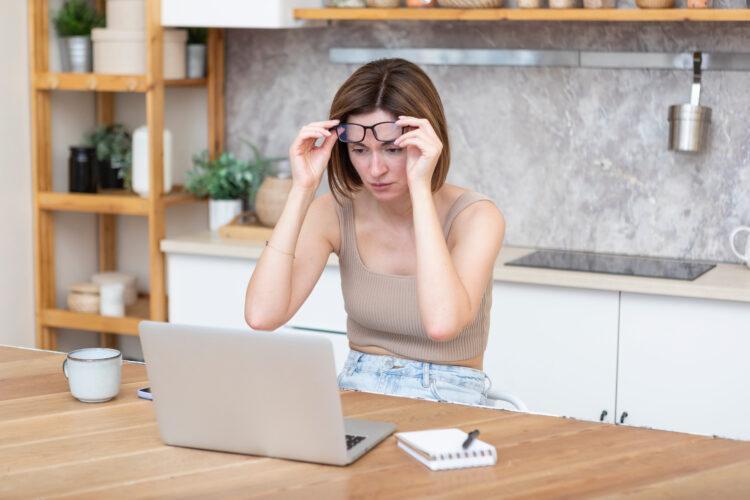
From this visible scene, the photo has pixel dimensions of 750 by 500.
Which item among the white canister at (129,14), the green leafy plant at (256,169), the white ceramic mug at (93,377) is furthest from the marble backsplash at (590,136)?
the white ceramic mug at (93,377)

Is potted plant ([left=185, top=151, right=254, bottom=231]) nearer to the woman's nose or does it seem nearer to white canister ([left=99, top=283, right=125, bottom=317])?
white canister ([left=99, top=283, right=125, bottom=317])

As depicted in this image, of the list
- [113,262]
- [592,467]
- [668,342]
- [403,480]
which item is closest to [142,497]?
[403,480]

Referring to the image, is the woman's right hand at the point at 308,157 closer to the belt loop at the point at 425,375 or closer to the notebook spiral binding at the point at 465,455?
the belt loop at the point at 425,375

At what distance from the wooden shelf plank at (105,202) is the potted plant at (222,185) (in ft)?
0.22

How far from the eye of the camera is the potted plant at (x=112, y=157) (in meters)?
3.93

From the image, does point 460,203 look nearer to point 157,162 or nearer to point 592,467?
point 592,467

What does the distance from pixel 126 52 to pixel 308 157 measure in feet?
5.21

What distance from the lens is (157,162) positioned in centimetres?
369

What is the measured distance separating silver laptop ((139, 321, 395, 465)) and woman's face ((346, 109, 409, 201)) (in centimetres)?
66

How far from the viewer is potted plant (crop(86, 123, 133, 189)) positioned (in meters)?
3.93

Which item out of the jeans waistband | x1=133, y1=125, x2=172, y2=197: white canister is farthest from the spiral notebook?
x1=133, y1=125, x2=172, y2=197: white canister

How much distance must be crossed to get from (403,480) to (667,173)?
2178 mm

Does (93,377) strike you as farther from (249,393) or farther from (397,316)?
(397,316)

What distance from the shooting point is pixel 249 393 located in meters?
1.67
